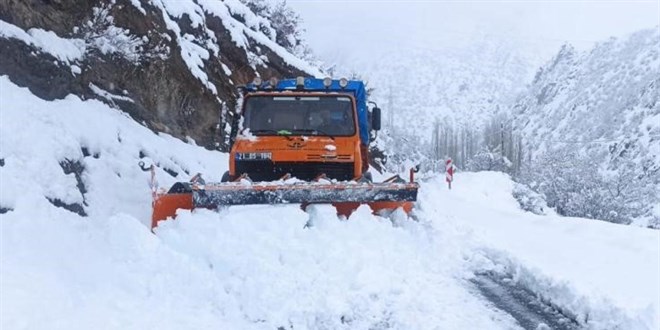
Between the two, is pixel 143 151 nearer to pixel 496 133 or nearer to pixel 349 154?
pixel 349 154

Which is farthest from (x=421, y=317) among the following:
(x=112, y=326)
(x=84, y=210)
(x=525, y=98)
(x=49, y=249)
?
(x=525, y=98)

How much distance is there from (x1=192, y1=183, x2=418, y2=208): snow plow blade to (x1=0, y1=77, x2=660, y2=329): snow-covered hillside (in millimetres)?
133

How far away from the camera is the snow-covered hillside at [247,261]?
4.80 m

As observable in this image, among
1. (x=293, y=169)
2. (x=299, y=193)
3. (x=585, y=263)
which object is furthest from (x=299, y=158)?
(x=585, y=263)

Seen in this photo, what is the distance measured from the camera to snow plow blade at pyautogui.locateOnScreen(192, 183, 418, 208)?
7.00 meters

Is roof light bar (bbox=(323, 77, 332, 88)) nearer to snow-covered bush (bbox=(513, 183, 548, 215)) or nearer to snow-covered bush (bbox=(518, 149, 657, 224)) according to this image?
snow-covered bush (bbox=(513, 183, 548, 215))

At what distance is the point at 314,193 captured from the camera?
727 cm

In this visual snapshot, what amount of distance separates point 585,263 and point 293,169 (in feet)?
12.6

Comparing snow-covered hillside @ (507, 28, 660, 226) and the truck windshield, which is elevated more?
snow-covered hillside @ (507, 28, 660, 226)

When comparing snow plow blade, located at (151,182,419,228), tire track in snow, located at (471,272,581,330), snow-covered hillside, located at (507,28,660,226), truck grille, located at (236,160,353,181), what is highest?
snow-covered hillside, located at (507,28,660,226)

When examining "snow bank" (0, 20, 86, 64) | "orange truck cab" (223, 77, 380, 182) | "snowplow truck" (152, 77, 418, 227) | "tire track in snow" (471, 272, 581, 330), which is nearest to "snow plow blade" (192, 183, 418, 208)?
"snowplow truck" (152, 77, 418, 227)

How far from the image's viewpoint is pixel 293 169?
869 cm

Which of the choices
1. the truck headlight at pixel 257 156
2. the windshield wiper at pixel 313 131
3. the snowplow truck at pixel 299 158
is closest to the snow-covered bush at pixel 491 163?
the snowplow truck at pixel 299 158

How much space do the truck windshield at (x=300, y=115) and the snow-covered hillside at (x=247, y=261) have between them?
74.0 inches
